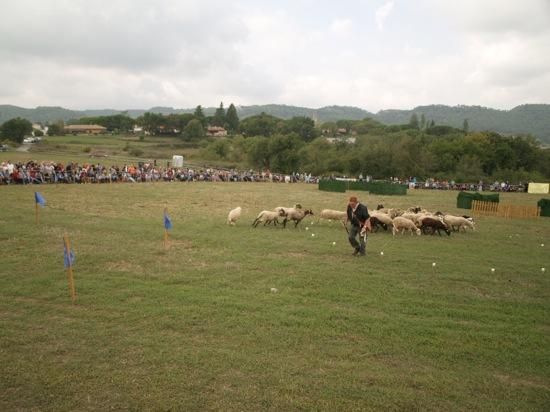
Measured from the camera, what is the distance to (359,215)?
14.1 m

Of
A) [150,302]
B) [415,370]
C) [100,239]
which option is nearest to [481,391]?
[415,370]

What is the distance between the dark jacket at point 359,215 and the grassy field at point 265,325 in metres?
1.21

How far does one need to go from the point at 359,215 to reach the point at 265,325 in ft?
→ 21.9

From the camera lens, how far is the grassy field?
6.27 m

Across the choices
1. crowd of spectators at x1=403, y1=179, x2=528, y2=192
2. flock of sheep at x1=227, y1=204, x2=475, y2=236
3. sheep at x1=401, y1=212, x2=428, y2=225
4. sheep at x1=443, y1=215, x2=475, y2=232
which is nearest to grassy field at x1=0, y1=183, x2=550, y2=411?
flock of sheep at x1=227, y1=204, x2=475, y2=236

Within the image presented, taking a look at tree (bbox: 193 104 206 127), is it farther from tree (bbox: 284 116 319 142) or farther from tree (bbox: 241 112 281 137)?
tree (bbox: 284 116 319 142)

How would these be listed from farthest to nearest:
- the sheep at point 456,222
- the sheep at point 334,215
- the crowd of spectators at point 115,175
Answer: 1. the crowd of spectators at point 115,175
2. the sheep at point 334,215
3. the sheep at point 456,222

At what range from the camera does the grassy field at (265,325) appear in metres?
6.27

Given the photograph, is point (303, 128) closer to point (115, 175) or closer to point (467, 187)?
point (467, 187)

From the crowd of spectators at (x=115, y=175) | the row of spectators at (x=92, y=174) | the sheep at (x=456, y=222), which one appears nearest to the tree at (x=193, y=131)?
the crowd of spectators at (x=115, y=175)

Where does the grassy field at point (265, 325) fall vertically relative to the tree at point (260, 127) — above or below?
below

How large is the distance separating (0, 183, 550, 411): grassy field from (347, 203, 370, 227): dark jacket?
1212mm

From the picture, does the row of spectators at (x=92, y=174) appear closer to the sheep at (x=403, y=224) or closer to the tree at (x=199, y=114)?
the sheep at (x=403, y=224)

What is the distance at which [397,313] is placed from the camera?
372 inches
